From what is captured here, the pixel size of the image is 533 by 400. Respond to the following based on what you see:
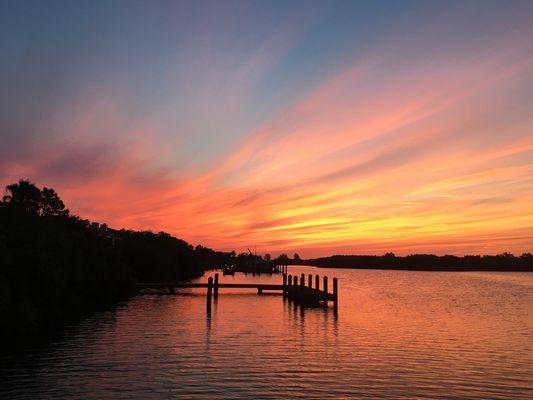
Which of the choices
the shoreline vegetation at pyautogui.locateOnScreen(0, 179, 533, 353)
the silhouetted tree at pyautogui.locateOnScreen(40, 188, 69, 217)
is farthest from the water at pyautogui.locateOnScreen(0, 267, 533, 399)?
the silhouetted tree at pyautogui.locateOnScreen(40, 188, 69, 217)

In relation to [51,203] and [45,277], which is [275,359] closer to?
[45,277]

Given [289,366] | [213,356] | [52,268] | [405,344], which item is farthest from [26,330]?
[405,344]

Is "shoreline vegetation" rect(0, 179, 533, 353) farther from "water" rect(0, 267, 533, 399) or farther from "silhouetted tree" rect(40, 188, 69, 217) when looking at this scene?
"silhouetted tree" rect(40, 188, 69, 217)

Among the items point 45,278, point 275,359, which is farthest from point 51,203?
point 275,359

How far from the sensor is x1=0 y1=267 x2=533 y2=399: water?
20266mm

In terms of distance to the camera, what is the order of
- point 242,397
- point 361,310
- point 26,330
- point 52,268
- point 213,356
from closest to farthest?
1. point 242,397
2. point 213,356
3. point 26,330
4. point 52,268
5. point 361,310

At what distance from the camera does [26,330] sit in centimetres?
3055

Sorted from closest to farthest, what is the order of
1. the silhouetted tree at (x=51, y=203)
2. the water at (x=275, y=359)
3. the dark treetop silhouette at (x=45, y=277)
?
the water at (x=275, y=359) < the dark treetop silhouette at (x=45, y=277) < the silhouetted tree at (x=51, y=203)

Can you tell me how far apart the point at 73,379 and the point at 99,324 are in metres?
18.5

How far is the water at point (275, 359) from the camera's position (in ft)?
66.5

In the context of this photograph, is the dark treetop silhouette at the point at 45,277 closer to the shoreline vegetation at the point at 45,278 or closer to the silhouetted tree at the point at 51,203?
the shoreline vegetation at the point at 45,278

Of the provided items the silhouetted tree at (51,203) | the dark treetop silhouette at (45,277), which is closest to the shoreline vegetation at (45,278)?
the dark treetop silhouette at (45,277)

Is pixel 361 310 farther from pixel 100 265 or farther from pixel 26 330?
pixel 26 330

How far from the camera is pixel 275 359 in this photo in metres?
26.6
